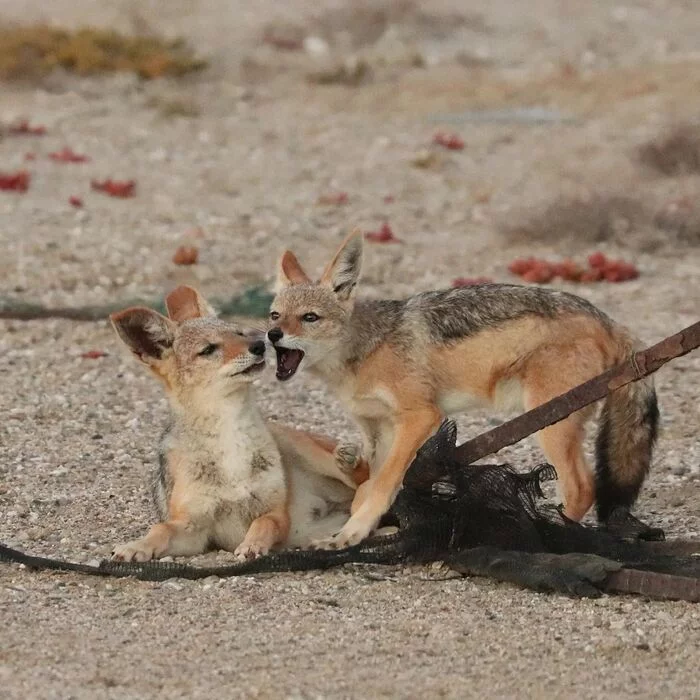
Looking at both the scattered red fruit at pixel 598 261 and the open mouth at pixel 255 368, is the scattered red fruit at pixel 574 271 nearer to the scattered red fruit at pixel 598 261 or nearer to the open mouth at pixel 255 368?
the scattered red fruit at pixel 598 261

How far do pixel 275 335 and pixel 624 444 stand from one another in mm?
1684

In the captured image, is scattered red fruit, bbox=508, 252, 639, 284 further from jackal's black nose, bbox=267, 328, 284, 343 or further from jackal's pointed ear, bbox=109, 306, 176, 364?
jackal's pointed ear, bbox=109, 306, 176, 364

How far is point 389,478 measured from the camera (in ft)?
23.2

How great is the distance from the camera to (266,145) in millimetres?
18938

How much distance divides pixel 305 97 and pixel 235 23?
641 centimetres

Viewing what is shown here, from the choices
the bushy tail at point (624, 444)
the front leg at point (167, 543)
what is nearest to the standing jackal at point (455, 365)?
the bushy tail at point (624, 444)

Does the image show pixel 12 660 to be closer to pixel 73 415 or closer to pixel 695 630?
pixel 695 630

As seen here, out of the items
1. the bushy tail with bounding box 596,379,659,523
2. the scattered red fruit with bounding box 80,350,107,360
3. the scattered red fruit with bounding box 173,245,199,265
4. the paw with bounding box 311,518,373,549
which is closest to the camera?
the paw with bounding box 311,518,373,549

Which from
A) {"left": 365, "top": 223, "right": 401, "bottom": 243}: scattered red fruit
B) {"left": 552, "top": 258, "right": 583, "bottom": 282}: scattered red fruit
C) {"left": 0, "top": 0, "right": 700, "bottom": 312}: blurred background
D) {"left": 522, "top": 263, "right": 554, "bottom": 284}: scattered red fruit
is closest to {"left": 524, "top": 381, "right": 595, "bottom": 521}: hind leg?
{"left": 0, "top": 0, "right": 700, "bottom": 312}: blurred background

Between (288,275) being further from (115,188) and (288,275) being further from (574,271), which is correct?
(115,188)

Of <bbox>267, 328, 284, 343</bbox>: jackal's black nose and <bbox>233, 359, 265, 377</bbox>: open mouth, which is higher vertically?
<bbox>267, 328, 284, 343</bbox>: jackal's black nose

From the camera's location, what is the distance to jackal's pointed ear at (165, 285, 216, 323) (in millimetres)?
7504

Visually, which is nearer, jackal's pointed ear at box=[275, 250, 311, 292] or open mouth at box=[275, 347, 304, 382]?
open mouth at box=[275, 347, 304, 382]

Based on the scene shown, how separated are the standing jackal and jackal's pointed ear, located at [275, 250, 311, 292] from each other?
25mm
